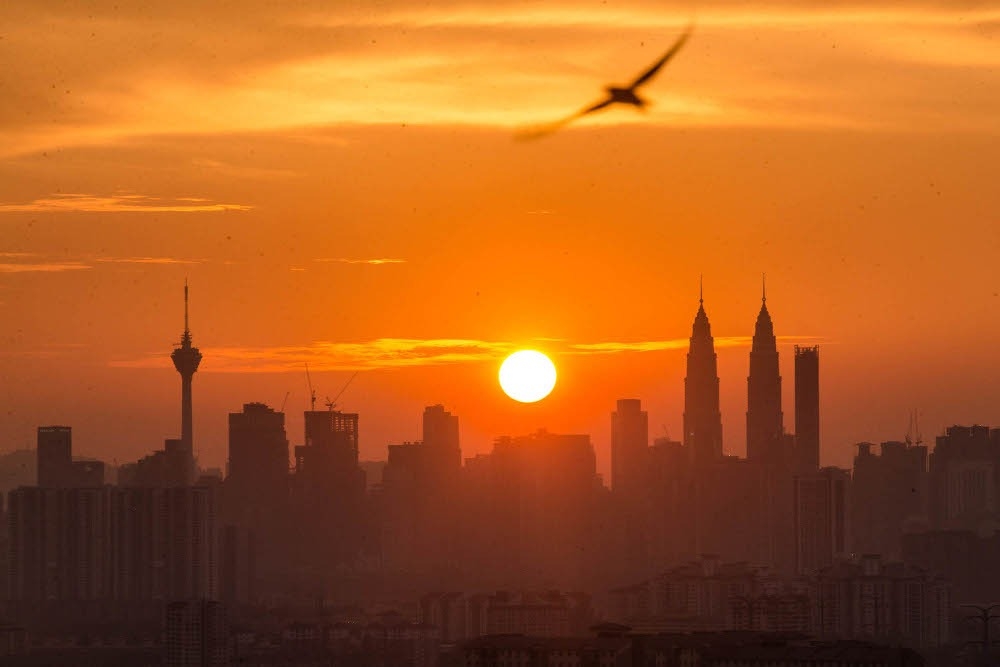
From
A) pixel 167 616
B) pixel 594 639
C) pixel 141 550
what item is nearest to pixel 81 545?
pixel 141 550

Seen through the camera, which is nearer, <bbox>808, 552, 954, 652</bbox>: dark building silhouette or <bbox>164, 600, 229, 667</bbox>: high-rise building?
<bbox>164, 600, 229, 667</bbox>: high-rise building

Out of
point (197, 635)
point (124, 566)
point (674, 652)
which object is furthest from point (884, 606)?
point (124, 566)

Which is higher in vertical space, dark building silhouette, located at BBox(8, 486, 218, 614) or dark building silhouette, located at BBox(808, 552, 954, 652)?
dark building silhouette, located at BBox(8, 486, 218, 614)

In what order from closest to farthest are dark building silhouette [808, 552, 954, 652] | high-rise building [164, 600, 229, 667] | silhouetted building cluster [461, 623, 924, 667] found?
1. silhouetted building cluster [461, 623, 924, 667]
2. high-rise building [164, 600, 229, 667]
3. dark building silhouette [808, 552, 954, 652]

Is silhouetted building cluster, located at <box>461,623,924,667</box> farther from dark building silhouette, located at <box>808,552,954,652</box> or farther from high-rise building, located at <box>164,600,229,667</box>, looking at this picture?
dark building silhouette, located at <box>808,552,954,652</box>

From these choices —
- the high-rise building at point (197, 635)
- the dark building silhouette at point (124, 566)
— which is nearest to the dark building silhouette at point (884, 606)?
the high-rise building at point (197, 635)

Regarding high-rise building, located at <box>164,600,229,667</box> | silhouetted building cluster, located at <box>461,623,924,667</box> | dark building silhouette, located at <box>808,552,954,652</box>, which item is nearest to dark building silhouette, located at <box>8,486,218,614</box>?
high-rise building, located at <box>164,600,229,667</box>

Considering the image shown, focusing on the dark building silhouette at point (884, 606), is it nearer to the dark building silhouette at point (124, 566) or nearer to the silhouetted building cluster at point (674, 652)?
the silhouetted building cluster at point (674, 652)

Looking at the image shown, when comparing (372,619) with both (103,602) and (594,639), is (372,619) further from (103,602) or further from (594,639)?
(594,639)
